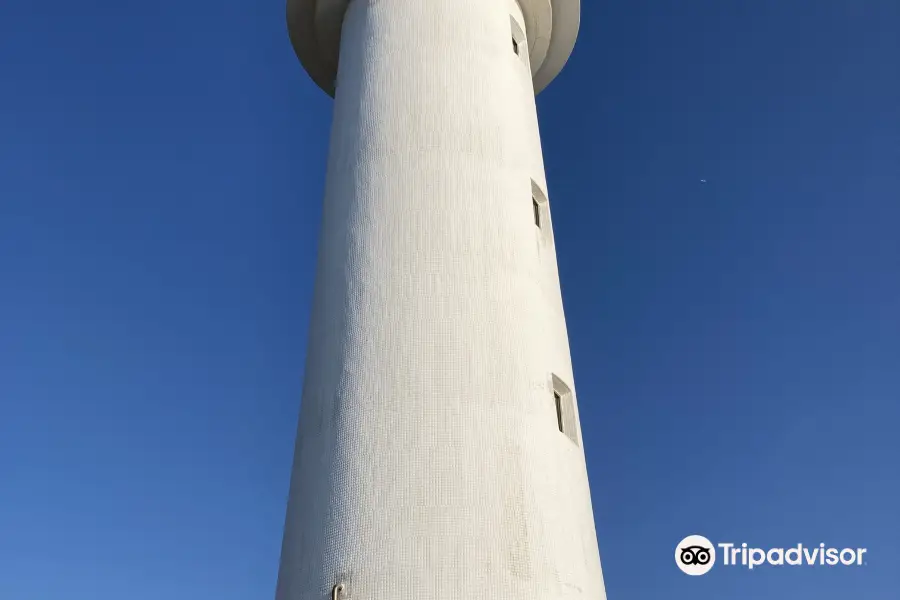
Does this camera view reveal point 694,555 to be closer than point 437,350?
No

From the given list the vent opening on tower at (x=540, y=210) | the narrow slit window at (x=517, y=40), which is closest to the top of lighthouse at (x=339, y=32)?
the narrow slit window at (x=517, y=40)

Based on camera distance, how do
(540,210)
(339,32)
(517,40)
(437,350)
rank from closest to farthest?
(437,350) < (540,210) < (517,40) < (339,32)

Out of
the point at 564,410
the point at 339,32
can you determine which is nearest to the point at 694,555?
the point at 564,410

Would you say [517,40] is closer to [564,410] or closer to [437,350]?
[564,410]

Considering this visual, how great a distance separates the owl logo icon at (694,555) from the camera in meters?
12.3

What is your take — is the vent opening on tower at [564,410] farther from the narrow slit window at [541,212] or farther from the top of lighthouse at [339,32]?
the top of lighthouse at [339,32]

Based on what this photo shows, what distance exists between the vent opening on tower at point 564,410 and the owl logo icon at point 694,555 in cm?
461

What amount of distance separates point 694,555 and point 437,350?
6.64 metres

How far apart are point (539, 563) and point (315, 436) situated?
2.48 m

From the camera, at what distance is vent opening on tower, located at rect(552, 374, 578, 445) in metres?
8.70

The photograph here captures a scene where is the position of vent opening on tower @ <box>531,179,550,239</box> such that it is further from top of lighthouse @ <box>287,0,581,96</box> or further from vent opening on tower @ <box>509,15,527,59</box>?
top of lighthouse @ <box>287,0,581,96</box>

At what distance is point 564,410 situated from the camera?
29.0ft

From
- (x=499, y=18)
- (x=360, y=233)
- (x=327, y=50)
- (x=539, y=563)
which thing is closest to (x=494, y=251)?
(x=360, y=233)

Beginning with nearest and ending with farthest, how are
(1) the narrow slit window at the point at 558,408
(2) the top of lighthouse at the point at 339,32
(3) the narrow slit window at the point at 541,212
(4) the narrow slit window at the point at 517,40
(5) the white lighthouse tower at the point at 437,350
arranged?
1. (5) the white lighthouse tower at the point at 437,350
2. (1) the narrow slit window at the point at 558,408
3. (3) the narrow slit window at the point at 541,212
4. (4) the narrow slit window at the point at 517,40
5. (2) the top of lighthouse at the point at 339,32
